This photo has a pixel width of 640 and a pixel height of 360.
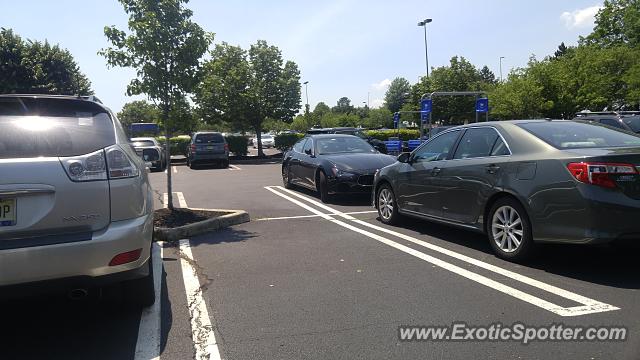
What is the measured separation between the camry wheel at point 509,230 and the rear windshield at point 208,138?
58.4 ft

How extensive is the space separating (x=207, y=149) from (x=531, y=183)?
18.2 m

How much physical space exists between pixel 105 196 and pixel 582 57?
35.1 m

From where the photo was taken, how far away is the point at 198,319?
3896 mm

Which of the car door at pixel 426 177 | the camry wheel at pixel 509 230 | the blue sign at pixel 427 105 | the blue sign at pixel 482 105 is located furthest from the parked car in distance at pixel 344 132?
the camry wheel at pixel 509 230

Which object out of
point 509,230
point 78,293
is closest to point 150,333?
point 78,293

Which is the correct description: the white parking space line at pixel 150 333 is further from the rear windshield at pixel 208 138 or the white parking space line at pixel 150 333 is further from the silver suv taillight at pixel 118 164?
the rear windshield at pixel 208 138

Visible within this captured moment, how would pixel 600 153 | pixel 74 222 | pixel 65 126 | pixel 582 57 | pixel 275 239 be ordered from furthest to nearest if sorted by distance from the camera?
pixel 582 57
pixel 275 239
pixel 600 153
pixel 65 126
pixel 74 222

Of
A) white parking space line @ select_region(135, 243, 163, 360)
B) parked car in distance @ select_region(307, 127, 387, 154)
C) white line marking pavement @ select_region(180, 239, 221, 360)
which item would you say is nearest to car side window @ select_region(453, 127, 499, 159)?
white line marking pavement @ select_region(180, 239, 221, 360)

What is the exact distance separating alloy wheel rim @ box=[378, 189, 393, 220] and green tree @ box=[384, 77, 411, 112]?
106584 mm

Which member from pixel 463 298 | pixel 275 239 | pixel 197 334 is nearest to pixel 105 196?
pixel 197 334

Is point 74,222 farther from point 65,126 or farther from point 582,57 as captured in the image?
point 582,57

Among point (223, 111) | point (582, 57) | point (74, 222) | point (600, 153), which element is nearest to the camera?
point (74, 222)

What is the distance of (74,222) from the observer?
10.8ft

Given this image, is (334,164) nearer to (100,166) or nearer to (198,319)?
(198,319)
